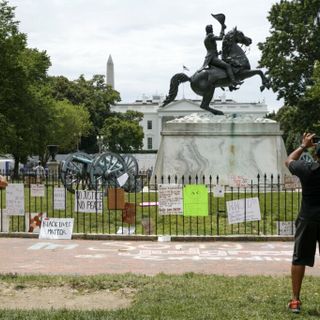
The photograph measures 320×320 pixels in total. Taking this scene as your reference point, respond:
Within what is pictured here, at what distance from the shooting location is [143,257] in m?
10.2

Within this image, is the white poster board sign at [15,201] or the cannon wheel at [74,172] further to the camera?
the cannon wheel at [74,172]

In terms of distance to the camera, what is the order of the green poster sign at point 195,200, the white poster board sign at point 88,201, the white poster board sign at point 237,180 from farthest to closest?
the white poster board sign at point 237,180
the white poster board sign at point 88,201
the green poster sign at point 195,200

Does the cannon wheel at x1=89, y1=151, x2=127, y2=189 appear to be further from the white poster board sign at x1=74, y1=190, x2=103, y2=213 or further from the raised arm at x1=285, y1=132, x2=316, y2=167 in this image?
the raised arm at x1=285, y1=132, x2=316, y2=167

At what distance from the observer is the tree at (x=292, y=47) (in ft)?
135

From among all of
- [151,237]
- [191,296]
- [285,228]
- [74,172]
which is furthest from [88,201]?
[74,172]

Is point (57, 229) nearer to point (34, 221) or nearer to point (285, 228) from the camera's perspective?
point (34, 221)

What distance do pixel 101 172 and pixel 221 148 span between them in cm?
→ 417

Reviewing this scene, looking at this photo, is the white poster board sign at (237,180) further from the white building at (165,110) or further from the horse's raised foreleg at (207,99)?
the white building at (165,110)

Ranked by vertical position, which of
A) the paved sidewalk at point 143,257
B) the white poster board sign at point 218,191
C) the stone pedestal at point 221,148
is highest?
the stone pedestal at point 221,148

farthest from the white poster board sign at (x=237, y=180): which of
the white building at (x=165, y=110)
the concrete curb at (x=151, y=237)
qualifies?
Answer: the white building at (x=165, y=110)

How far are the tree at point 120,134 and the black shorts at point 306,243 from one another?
7087 centimetres

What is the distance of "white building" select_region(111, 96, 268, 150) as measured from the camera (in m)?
110

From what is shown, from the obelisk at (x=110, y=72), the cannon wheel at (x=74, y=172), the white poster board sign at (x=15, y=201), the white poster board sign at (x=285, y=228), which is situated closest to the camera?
the white poster board sign at (x=285, y=228)

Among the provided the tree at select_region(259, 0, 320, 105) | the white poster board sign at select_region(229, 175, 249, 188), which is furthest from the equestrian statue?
the tree at select_region(259, 0, 320, 105)
